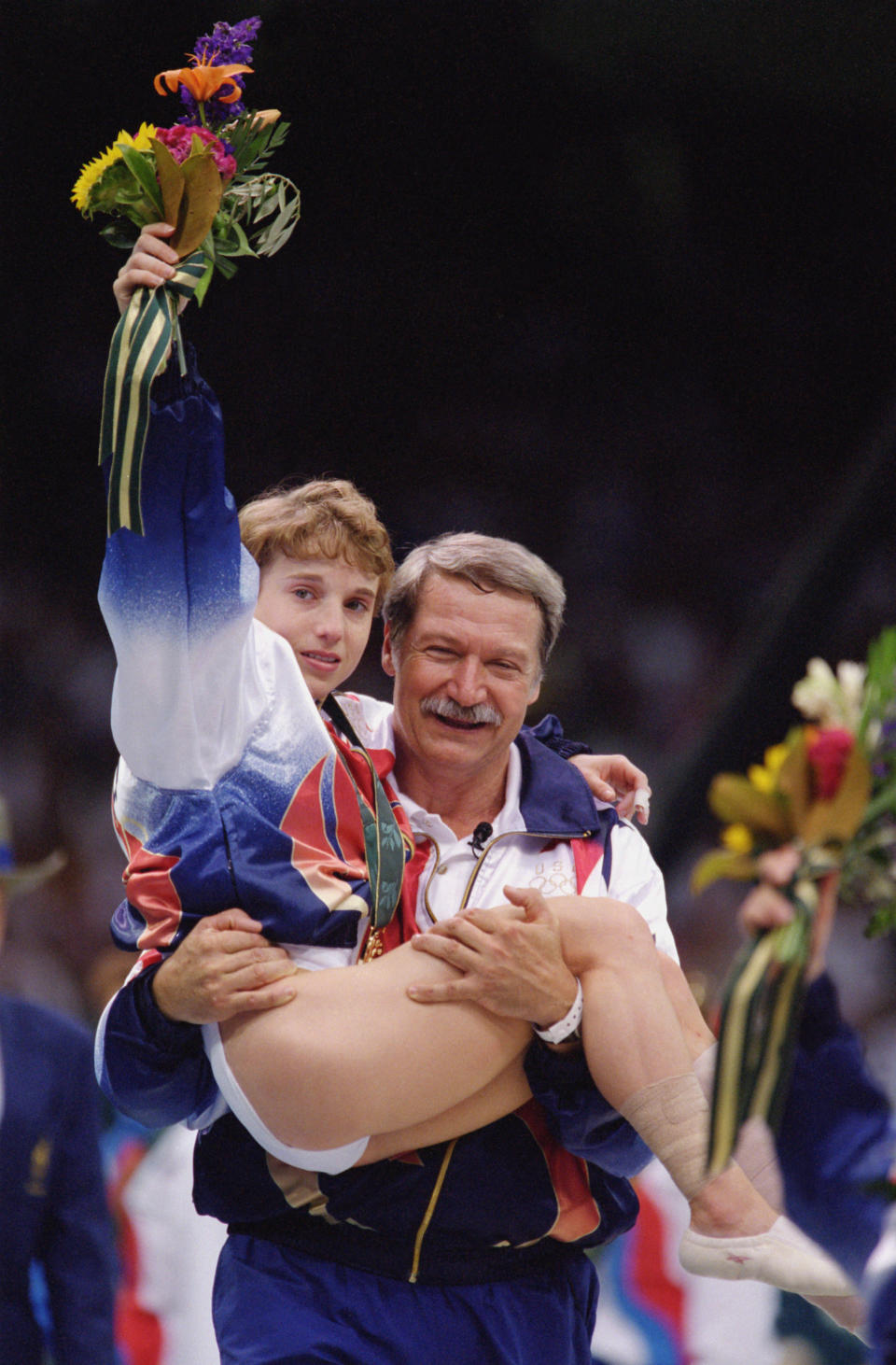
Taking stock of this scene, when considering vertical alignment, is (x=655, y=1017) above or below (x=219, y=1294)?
above

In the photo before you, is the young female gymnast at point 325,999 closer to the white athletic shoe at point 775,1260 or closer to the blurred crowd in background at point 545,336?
the white athletic shoe at point 775,1260

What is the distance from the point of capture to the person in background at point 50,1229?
8.18 feet

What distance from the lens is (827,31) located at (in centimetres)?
570

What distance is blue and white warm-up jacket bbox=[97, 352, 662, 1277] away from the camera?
2061mm

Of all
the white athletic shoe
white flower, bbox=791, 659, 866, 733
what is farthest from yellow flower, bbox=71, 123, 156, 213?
the white athletic shoe

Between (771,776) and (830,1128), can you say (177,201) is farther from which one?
(830,1128)

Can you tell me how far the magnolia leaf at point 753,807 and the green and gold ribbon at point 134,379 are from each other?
86 cm

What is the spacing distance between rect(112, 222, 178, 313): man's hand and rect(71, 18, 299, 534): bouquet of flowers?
0.04 ft

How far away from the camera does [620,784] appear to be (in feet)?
8.82

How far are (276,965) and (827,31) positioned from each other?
481cm

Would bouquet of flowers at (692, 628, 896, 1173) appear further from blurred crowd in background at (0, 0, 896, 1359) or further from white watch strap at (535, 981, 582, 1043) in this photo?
blurred crowd in background at (0, 0, 896, 1359)

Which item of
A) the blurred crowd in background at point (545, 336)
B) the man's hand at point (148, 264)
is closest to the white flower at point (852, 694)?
the man's hand at point (148, 264)

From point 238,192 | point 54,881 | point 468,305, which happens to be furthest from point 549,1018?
point 468,305

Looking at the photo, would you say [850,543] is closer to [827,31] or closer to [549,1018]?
[827,31]
